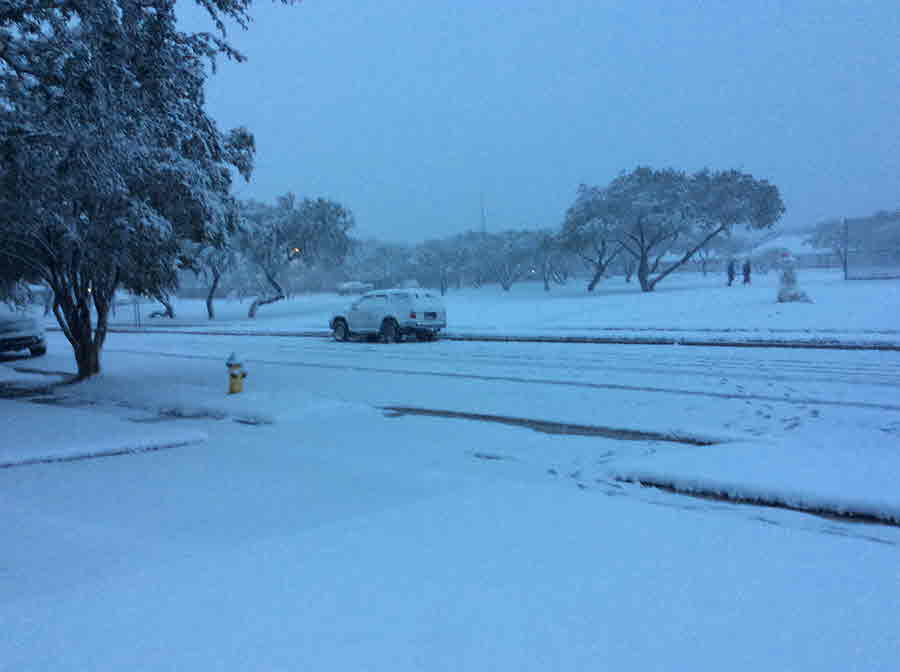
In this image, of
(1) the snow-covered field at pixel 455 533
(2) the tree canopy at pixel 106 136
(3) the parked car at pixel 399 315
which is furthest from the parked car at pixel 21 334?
(1) the snow-covered field at pixel 455 533

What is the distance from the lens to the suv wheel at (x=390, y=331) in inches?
909

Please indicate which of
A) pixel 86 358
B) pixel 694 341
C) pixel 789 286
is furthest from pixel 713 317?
pixel 86 358

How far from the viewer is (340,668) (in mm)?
3168

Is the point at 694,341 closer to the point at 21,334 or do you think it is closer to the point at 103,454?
the point at 103,454

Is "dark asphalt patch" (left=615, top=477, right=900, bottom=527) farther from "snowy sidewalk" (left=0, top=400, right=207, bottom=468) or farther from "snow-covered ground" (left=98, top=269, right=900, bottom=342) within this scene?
"snow-covered ground" (left=98, top=269, right=900, bottom=342)

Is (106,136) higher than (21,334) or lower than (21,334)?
higher

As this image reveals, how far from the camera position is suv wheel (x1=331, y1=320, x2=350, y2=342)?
25.0m

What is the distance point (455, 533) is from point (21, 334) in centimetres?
2109

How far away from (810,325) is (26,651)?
906 inches

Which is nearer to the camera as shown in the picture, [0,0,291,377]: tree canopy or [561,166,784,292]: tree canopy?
[0,0,291,377]: tree canopy

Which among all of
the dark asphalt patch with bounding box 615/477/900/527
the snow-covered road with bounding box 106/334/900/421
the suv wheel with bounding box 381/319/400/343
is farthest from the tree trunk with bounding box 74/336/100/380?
the dark asphalt patch with bounding box 615/477/900/527

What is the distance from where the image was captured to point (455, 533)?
4.85m

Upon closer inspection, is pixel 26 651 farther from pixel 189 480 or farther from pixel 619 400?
pixel 619 400

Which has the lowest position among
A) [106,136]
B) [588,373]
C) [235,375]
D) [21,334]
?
[588,373]
